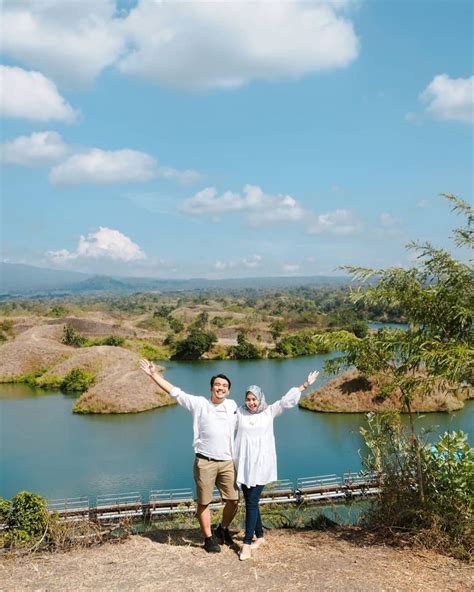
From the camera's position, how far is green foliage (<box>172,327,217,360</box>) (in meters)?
47.2

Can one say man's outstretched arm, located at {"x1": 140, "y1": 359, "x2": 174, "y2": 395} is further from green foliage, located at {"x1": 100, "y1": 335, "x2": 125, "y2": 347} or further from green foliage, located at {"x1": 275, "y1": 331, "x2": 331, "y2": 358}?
green foliage, located at {"x1": 100, "y1": 335, "x2": 125, "y2": 347}

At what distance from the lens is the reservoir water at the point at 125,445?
18453 mm

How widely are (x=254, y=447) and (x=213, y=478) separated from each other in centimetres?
49

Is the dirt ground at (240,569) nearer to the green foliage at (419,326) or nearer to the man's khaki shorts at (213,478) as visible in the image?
the man's khaki shorts at (213,478)

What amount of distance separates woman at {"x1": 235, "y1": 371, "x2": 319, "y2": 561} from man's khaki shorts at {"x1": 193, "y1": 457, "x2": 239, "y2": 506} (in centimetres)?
12

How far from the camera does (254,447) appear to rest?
4941 millimetres

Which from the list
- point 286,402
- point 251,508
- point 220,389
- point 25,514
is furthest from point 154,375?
point 25,514

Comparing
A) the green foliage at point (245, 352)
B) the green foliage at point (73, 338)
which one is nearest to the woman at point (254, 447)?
the green foliage at point (245, 352)

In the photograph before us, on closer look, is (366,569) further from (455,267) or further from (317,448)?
(317,448)

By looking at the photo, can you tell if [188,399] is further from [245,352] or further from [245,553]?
[245,352]

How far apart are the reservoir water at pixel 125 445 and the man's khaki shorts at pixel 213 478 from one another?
9.08 m

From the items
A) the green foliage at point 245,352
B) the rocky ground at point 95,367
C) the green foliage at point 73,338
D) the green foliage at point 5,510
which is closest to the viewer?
the green foliage at point 5,510

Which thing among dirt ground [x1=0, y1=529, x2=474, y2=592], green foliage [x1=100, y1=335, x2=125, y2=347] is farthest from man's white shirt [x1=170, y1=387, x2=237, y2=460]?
green foliage [x1=100, y1=335, x2=125, y2=347]

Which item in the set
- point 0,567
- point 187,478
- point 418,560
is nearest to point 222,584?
point 418,560
